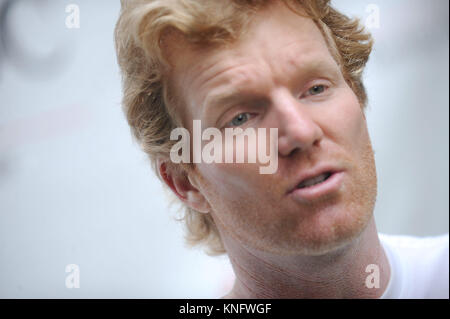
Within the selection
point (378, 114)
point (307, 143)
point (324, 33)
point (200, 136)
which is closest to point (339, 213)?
point (307, 143)

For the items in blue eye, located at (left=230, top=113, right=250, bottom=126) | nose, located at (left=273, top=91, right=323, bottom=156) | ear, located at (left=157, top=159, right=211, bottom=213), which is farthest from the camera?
ear, located at (left=157, top=159, right=211, bottom=213)

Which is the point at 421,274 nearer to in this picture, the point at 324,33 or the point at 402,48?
the point at 324,33

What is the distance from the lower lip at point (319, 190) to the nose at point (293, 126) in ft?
0.28

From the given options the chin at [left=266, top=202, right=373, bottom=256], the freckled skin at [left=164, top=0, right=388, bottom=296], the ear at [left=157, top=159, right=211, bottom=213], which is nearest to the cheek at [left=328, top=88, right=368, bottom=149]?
the freckled skin at [left=164, top=0, right=388, bottom=296]

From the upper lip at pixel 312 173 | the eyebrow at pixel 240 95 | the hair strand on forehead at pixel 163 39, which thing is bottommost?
the upper lip at pixel 312 173

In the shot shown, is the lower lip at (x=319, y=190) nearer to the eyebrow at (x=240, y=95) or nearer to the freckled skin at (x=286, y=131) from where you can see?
the freckled skin at (x=286, y=131)

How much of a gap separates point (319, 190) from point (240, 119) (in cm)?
25

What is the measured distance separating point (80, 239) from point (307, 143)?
4.30ft

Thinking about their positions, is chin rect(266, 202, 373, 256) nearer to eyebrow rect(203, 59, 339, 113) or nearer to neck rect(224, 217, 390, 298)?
neck rect(224, 217, 390, 298)

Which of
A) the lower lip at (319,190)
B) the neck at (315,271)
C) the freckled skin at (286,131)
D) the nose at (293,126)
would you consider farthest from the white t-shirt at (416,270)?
the nose at (293,126)

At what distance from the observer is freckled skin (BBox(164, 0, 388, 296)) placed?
3.46ft

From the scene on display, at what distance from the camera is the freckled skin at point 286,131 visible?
1.06m

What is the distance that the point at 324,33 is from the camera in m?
1.26

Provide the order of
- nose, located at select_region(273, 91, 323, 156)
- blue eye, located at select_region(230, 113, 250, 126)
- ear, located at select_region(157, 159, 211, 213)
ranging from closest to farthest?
nose, located at select_region(273, 91, 323, 156)
blue eye, located at select_region(230, 113, 250, 126)
ear, located at select_region(157, 159, 211, 213)
